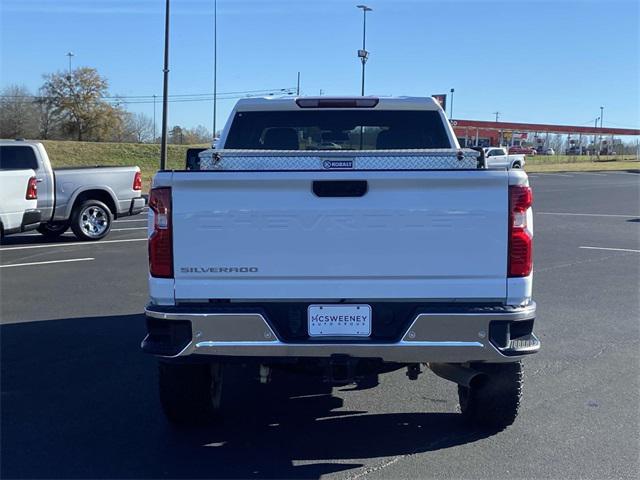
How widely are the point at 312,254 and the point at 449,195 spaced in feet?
2.59

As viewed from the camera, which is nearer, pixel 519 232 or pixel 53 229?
pixel 519 232

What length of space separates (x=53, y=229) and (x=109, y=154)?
5040 cm

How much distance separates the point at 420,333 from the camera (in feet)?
13.2

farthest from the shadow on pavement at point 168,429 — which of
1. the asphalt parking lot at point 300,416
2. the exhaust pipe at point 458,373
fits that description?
the exhaust pipe at point 458,373

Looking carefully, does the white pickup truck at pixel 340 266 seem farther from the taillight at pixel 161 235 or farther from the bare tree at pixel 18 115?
the bare tree at pixel 18 115

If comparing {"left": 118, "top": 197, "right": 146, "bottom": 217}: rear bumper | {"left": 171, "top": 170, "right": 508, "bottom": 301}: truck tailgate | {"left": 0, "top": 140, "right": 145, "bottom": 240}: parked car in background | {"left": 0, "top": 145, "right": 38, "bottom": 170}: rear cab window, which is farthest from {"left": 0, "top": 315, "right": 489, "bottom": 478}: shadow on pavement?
{"left": 118, "top": 197, "right": 146, "bottom": 217}: rear bumper

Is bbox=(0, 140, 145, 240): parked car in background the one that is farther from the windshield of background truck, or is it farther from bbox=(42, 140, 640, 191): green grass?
bbox=(42, 140, 640, 191): green grass

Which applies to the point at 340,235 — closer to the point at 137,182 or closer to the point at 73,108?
the point at 137,182

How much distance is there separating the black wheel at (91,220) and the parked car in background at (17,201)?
4.50 ft

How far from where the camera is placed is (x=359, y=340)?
160 inches

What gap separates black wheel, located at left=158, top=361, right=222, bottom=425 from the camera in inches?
181

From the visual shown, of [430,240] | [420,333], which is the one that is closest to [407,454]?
[420,333]

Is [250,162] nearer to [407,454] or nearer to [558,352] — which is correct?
[407,454]

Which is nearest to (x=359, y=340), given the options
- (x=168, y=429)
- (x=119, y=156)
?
(x=168, y=429)
